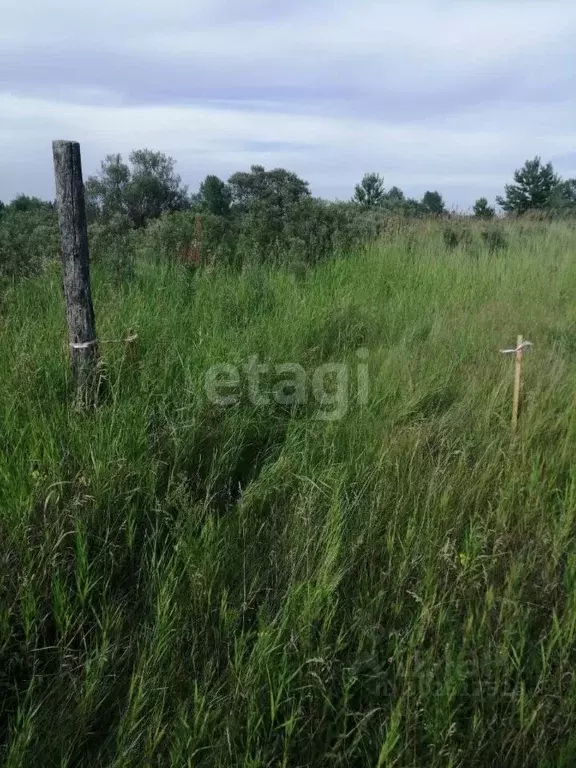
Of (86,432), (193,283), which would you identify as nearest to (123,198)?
(193,283)

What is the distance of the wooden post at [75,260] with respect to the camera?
121 inches

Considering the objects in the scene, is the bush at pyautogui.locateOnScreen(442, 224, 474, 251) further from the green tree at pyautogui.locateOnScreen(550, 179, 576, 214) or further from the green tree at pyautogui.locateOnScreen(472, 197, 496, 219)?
the green tree at pyautogui.locateOnScreen(550, 179, 576, 214)

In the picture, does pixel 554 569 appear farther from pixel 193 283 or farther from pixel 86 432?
pixel 193 283

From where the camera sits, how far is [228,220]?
7.95 meters

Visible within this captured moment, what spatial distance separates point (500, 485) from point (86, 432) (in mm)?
1746

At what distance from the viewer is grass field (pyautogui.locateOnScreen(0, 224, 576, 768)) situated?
1.70 m

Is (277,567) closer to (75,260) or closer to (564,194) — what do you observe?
(75,260)

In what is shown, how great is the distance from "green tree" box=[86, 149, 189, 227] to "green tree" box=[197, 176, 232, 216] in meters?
0.44

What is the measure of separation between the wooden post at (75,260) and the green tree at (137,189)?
17.6 ft

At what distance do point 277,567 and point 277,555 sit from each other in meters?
0.06

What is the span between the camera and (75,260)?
10.2 feet

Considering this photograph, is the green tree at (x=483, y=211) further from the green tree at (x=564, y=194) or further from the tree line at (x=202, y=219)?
the green tree at (x=564, y=194)

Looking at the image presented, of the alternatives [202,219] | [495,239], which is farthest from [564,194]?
[202,219]

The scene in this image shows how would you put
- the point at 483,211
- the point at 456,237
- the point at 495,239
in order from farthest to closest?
the point at 483,211
the point at 495,239
the point at 456,237
